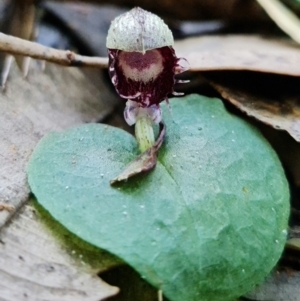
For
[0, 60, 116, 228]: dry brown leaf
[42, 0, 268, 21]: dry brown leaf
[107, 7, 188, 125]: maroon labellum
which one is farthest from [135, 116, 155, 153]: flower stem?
[42, 0, 268, 21]: dry brown leaf

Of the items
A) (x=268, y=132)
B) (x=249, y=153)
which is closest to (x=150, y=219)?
(x=249, y=153)

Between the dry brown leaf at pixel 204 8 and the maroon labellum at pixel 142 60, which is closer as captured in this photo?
the maroon labellum at pixel 142 60

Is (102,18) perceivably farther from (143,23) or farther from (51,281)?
(51,281)

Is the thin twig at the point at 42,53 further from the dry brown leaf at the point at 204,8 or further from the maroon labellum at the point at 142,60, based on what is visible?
the dry brown leaf at the point at 204,8

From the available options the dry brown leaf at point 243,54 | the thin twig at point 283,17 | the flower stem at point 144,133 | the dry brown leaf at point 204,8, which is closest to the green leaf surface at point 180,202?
the flower stem at point 144,133

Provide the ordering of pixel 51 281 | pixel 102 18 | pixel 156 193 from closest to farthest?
pixel 51 281 → pixel 156 193 → pixel 102 18
